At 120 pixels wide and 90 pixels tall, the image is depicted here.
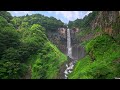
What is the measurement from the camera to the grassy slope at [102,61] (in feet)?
63.7

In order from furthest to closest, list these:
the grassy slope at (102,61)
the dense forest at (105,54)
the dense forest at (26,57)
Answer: the dense forest at (26,57) → the dense forest at (105,54) → the grassy slope at (102,61)

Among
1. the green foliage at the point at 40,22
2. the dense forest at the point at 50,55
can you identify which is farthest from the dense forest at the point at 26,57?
the green foliage at the point at 40,22

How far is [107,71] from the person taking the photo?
19500mm

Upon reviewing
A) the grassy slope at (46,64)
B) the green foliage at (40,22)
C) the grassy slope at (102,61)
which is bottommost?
the grassy slope at (46,64)

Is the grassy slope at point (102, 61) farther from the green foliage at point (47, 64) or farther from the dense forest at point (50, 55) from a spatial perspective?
the green foliage at point (47, 64)

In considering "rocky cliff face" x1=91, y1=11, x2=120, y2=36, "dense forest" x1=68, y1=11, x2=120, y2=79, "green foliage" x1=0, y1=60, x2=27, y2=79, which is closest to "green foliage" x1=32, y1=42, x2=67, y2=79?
"green foliage" x1=0, y1=60, x2=27, y2=79

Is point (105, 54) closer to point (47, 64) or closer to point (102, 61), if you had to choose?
point (102, 61)

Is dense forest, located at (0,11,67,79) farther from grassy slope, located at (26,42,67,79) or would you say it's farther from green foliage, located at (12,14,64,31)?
green foliage, located at (12,14,64,31)

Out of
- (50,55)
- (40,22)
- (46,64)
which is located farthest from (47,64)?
(40,22)

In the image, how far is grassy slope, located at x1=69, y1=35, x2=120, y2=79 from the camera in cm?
1942
